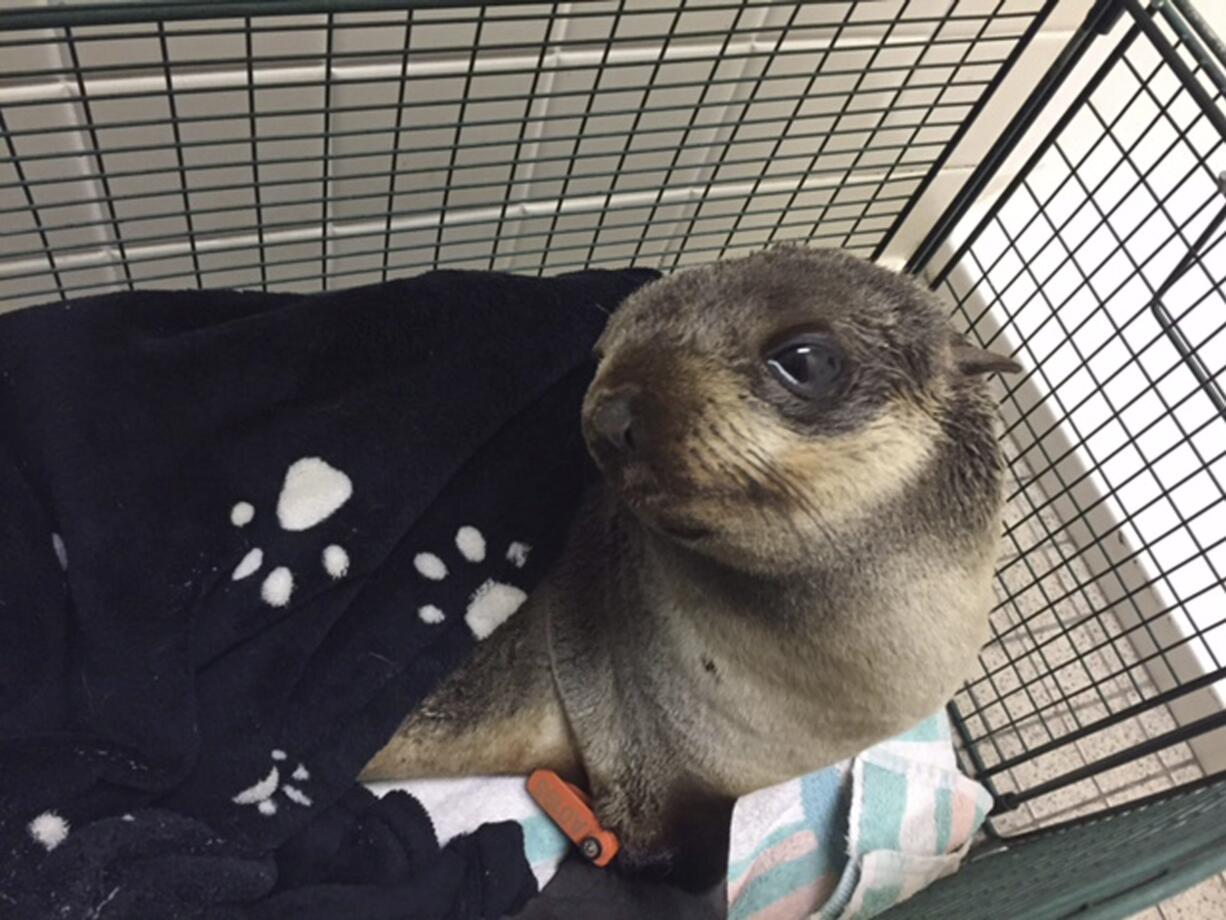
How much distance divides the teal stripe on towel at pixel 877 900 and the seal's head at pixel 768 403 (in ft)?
1.85

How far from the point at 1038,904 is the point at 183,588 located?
0.66 m

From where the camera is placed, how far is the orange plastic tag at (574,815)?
1.11 metres

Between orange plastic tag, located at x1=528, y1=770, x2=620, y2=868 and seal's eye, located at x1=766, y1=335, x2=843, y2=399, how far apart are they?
0.52 m

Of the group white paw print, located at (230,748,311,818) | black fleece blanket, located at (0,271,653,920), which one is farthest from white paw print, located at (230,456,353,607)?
white paw print, located at (230,748,311,818)

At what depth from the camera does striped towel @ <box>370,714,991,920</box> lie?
1262 millimetres

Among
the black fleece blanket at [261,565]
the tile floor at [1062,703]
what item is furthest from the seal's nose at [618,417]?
the tile floor at [1062,703]

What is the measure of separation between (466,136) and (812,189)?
43 cm

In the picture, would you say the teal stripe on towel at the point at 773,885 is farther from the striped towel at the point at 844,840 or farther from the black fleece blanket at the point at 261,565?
the black fleece blanket at the point at 261,565

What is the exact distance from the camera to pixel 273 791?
1008 millimetres

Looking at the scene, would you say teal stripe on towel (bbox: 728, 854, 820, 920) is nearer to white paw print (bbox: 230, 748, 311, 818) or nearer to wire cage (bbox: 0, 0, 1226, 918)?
wire cage (bbox: 0, 0, 1226, 918)

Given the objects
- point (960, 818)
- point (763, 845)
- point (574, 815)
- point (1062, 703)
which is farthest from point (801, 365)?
point (1062, 703)

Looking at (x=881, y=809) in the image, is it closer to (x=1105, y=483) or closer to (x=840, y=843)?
(x=840, y=843)

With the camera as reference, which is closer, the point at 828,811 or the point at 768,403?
the point at 768,403

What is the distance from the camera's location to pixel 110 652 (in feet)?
3.10
